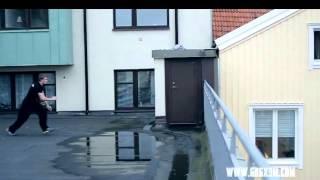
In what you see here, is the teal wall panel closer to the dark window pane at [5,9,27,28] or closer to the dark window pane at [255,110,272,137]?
the dark window pane at [5,9,27,28]

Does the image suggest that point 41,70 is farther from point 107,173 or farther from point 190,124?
point 107,173

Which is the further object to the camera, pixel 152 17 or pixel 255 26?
pixel 152 17

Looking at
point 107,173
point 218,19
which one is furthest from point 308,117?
point 107,173

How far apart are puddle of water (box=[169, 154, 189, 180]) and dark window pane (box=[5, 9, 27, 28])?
12811mm

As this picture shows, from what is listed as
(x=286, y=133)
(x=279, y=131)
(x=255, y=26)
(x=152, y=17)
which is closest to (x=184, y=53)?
(x=255, y=26)

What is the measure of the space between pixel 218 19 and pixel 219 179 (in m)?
16.4

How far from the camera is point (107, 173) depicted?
10297 mm

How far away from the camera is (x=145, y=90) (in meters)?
23.5

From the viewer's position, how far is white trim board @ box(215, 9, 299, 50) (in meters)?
20.6

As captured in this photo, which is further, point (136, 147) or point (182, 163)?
point (136, 147)

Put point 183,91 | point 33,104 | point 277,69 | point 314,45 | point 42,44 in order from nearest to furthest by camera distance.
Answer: point 33,104, point 183,91, point 277,69, point 314,45, point 42,44

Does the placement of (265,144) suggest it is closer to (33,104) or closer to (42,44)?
(42,44)

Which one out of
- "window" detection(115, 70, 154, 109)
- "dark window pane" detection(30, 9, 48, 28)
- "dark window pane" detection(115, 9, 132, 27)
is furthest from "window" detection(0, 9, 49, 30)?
"window" detection(115, 70, 154, 109)

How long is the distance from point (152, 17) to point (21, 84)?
5913 mm
